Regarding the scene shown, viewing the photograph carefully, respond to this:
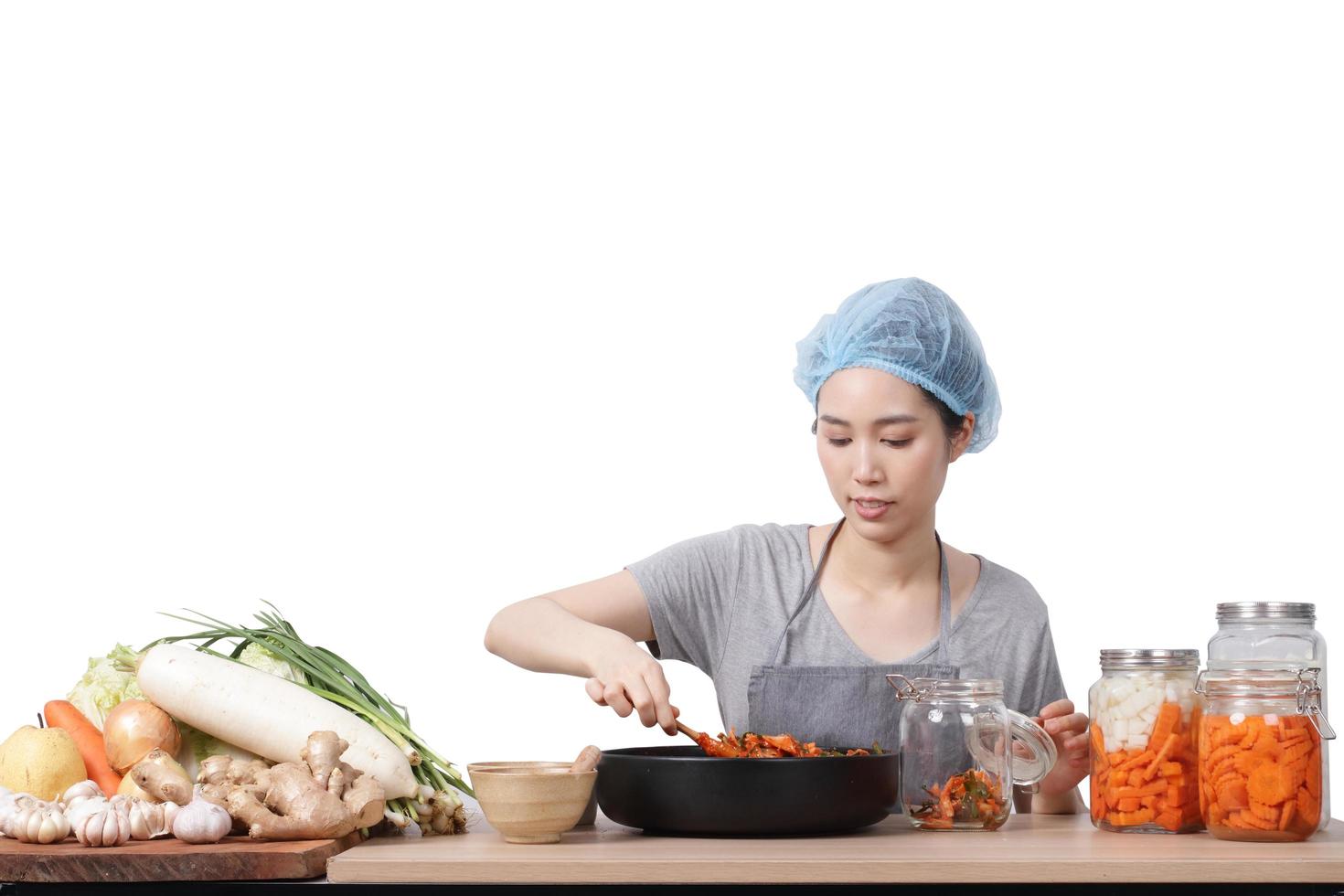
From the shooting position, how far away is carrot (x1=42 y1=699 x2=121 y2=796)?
6.65 feet

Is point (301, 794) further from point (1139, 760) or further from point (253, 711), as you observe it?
point (1139, 760)

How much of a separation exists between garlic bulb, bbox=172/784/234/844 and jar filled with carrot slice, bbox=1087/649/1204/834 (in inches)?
46.3

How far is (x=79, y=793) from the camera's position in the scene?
187cm

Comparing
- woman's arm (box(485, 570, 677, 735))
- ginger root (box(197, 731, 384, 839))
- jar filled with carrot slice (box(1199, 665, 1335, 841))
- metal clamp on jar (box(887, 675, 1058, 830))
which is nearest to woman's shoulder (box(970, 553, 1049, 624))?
woman's arm (box(485, 570, 677, 735))

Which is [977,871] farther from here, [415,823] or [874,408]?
[874,408]

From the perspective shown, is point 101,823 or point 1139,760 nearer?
point 101,823

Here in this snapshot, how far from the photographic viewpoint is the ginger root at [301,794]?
1.80 m

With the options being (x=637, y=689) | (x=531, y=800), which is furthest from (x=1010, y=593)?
(x=531, y=800)

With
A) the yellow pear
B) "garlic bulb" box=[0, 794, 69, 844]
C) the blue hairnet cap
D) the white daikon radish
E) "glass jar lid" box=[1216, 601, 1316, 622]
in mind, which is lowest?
"garlic bulb" box=[0, 794, 69, 844]

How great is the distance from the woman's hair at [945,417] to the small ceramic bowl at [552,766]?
0.86 meters

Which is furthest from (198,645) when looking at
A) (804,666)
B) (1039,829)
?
(1039,829)

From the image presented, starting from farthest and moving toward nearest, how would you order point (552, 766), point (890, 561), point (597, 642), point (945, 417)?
1. point (890, 561)
2. point (945, 417)
3. point (597, 642)
4. point (552, 766)

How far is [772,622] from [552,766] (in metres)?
0.96

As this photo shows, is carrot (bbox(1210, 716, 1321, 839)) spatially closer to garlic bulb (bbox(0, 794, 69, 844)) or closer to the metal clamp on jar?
the metal clamp on jar
